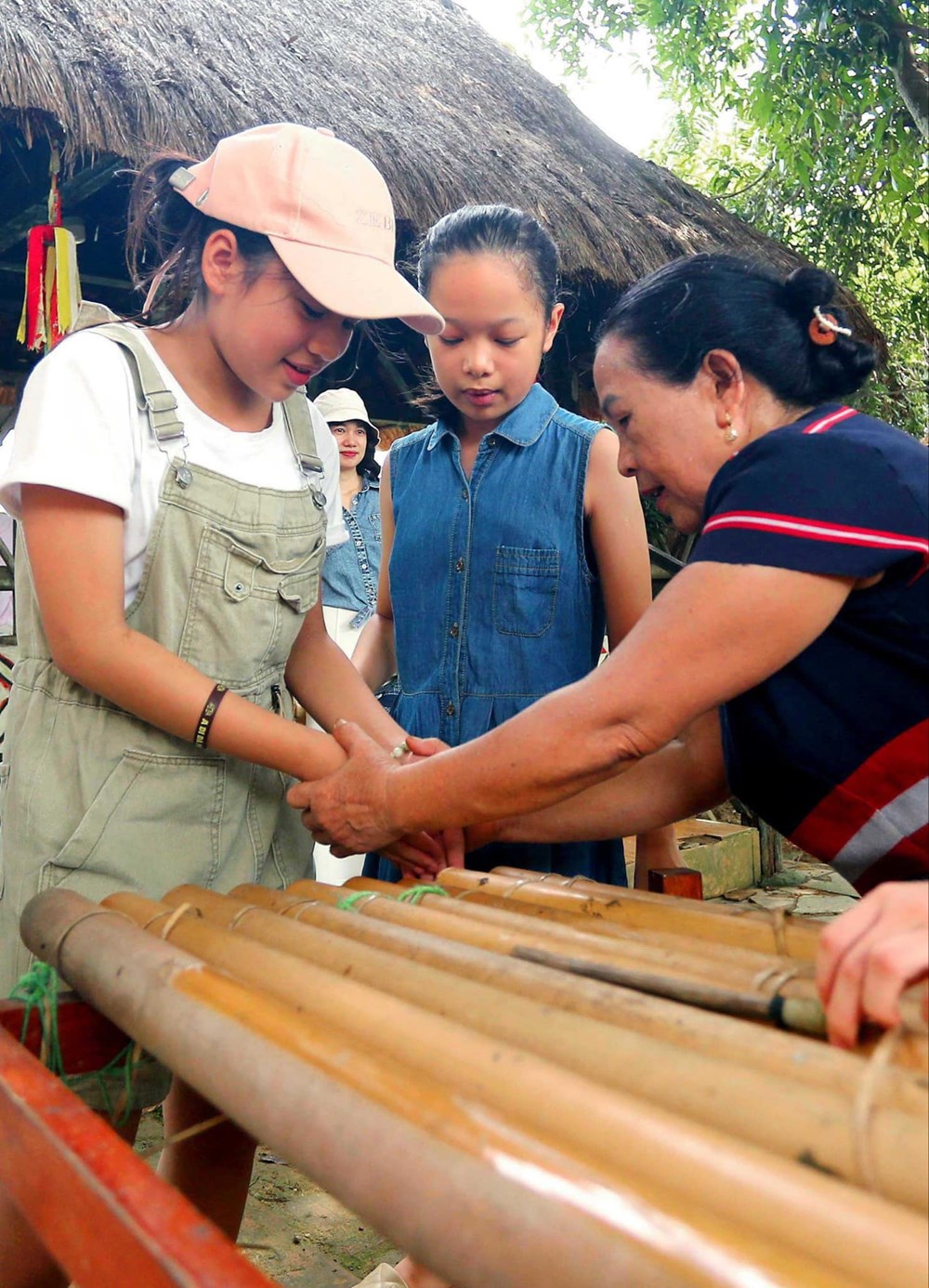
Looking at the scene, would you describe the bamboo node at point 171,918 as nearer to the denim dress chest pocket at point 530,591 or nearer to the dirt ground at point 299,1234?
the denim dress chest pocket at point 530,591

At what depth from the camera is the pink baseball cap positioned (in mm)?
1529

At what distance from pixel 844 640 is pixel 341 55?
6041 mm

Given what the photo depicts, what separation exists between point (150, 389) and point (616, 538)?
0.85 metres

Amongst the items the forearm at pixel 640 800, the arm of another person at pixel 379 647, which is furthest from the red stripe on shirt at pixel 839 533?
the arm of another person at pixel 379 647

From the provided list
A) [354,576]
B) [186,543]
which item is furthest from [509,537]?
[354,576]

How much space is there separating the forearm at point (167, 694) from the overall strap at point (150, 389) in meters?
0.28

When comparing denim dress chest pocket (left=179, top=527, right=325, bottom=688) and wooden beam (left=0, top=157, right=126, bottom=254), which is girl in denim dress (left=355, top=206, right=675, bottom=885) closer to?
denim dress chest pocket (left=179, top=527, right=325, bottom=688)

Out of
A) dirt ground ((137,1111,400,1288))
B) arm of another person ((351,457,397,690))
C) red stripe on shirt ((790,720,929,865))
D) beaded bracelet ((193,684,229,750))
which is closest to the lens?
red stripe on shirt ((790,720,929,865))

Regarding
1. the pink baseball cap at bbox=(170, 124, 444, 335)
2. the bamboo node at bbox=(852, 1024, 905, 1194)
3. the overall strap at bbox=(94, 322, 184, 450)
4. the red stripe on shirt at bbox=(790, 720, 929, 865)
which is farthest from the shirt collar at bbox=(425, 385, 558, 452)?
the bamboo node at bbox=(852, 1024, 905, 1194)

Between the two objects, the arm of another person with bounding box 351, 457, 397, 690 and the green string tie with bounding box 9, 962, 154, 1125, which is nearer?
the green string tie with bounding box 9, 962, 154, 1125

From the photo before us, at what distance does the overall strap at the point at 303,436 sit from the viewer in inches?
67.9

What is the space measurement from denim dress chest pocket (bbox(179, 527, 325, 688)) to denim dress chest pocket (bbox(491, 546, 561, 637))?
40cm

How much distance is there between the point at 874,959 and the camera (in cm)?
82

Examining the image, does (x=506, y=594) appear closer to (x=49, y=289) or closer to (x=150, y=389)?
(x=150, y=389)
